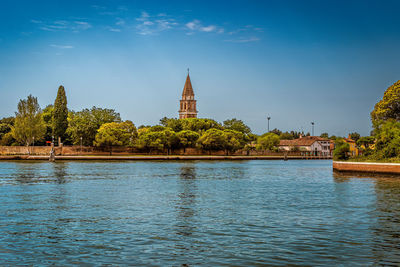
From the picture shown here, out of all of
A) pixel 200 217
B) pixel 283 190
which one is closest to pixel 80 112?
pixel 283 190

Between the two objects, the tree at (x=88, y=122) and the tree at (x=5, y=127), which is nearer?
the tree at (x=88, y=122)

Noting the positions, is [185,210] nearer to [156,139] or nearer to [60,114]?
[156,139]

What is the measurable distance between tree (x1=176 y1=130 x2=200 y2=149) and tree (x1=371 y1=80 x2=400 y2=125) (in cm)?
6070

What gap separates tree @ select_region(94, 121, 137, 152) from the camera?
368 feet

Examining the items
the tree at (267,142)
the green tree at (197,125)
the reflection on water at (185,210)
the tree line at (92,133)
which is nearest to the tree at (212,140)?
the tree line at (92,133)

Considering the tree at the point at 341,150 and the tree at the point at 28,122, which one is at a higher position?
the tree at the point at 28,122

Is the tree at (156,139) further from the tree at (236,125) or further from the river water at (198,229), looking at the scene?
the river water at (198,229)

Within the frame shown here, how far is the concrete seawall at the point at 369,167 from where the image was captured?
171 ft

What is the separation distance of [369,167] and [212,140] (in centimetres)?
6909

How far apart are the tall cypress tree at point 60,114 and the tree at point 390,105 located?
78488mm

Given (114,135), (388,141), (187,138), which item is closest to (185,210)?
(388,141)

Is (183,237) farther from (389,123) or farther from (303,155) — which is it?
(303,155)

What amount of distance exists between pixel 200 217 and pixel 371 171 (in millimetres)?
38552

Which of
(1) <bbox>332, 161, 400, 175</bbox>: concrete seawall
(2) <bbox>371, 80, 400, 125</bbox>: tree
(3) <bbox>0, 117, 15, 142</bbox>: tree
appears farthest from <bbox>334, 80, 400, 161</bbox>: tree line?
(3) <bbox>0, 117, 15, 142</bbox>: tree
